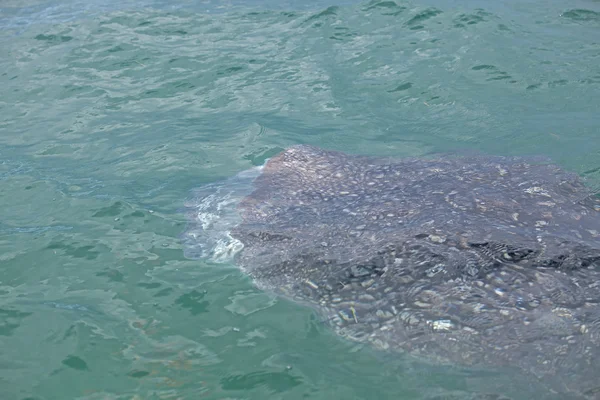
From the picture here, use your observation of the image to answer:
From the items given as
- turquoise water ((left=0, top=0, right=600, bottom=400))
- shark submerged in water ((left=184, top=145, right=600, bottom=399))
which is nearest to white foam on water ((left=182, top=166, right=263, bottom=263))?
shark submerged in water ((left=184, top=145, right=600, bottom=399))

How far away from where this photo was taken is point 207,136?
26.3 ft

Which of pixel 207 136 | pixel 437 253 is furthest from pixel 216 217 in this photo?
pixel 437 253

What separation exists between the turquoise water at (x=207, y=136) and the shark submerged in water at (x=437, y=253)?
0.77 ft

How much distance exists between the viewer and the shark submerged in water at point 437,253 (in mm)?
4277

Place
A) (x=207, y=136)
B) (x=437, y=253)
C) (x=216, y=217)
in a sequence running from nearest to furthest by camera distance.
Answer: (x=437, y=253) → (x=216, y=217) → (x=207, y=136)

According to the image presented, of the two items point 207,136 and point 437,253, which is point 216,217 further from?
point 437,253

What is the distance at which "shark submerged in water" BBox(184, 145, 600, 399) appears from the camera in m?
4.28

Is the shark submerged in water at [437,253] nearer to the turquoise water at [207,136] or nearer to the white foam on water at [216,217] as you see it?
the white foam on water at [216,217]

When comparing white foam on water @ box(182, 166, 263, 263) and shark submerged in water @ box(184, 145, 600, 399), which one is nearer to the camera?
shark submerged in water @ box(184, 145, 600, 399)

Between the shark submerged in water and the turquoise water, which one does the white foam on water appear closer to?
the shark submerged in water

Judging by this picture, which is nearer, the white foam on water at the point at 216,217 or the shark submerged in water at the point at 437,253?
the shark submerged in water at the point at 437,253

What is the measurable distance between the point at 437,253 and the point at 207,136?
410 centimetres

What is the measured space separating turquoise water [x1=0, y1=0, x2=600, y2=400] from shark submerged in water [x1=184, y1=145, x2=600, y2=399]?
24cm

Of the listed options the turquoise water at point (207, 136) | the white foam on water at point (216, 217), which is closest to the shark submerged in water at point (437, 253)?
the white foam on water at point (216, 217)
